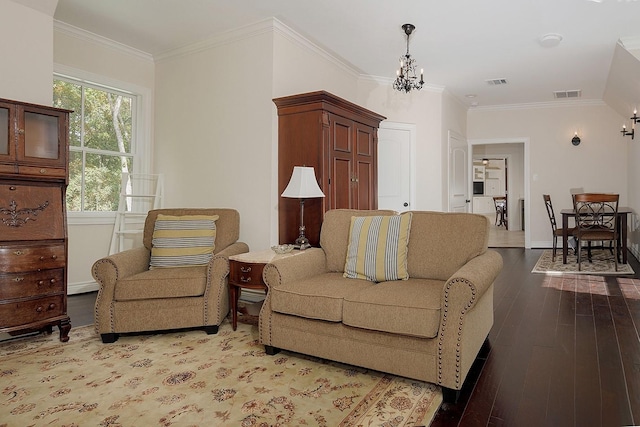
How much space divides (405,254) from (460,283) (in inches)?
27.4

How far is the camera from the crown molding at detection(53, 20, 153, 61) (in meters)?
3.90

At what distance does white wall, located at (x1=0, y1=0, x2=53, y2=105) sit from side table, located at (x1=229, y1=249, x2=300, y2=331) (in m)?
1.94

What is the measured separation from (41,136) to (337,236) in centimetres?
218

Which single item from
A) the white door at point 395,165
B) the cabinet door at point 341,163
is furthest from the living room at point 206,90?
the cabinet door at point 341,163

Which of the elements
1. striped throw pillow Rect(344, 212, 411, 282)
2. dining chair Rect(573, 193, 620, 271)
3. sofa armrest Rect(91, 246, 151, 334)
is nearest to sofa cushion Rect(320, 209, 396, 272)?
striped throw pillow Rect(344, 212, 411, 282)

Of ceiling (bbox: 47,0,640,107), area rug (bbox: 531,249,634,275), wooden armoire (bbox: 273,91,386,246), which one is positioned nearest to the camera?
ceiling (bbox: 47,0,640,107)

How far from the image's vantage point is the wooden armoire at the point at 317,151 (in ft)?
12.0

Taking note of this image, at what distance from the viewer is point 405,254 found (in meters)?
2.67

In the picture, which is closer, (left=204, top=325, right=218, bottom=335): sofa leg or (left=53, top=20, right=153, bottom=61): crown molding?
(left=204, top=325, right=218, bottom=335): sofa leg

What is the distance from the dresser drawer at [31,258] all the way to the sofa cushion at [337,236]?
1836 millimetres

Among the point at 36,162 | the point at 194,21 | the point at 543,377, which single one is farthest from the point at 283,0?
the point at 543,377

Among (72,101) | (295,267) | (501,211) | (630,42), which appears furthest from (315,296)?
(501,211)

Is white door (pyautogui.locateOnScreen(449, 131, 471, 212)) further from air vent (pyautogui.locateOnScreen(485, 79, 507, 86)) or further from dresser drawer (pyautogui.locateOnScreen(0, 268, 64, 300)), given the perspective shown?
dresser drawer (pyautogui.locateOnScreen(0, 268, 64, 300))

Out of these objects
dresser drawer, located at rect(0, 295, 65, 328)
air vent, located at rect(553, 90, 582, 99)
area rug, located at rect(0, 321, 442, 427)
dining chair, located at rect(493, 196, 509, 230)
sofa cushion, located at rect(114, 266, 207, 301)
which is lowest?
area rug, located at rect(0, 321, 442, 427)
